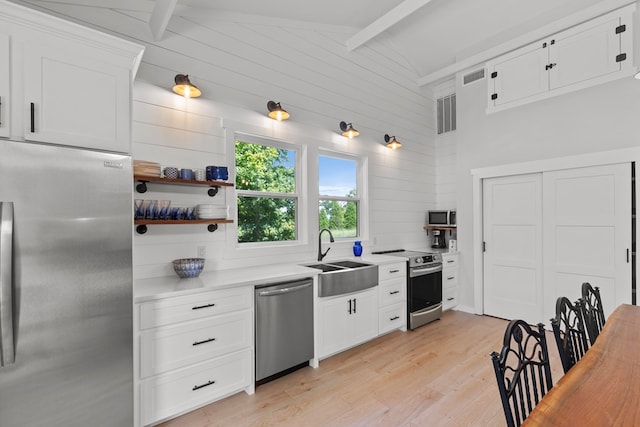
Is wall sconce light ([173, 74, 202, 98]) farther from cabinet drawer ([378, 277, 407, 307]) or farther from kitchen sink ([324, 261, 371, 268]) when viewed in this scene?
cabinet drawer ([378, 277, 407, 307])

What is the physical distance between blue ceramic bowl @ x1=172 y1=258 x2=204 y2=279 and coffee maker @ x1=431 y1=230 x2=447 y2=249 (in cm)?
393

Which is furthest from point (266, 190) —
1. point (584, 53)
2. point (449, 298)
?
point (584, 53)

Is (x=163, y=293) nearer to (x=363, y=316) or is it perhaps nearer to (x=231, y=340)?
(x=231, y=340)

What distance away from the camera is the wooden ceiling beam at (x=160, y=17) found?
2287mm

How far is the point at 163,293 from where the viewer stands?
204cm

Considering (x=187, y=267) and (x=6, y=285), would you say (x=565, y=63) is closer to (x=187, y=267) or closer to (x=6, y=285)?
(x=187, y=267)

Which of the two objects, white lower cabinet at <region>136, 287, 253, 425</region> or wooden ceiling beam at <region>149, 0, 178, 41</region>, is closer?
white lower cabinet at <region>136, 287, 253, 425</region>

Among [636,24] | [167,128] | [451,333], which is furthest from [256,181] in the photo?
[636,24]

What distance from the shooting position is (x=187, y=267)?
2.45m

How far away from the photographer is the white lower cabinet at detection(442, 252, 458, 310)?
14.5 ft

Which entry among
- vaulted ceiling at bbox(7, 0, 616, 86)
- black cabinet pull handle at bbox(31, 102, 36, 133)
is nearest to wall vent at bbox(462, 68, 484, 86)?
vaulted ceiling at bbox(7, 0, 616, 86)

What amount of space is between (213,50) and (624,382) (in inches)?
140

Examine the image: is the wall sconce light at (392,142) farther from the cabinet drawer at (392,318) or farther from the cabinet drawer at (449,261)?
the cabinet drawer at (392,318)

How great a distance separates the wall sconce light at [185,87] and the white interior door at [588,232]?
13.4 ft
